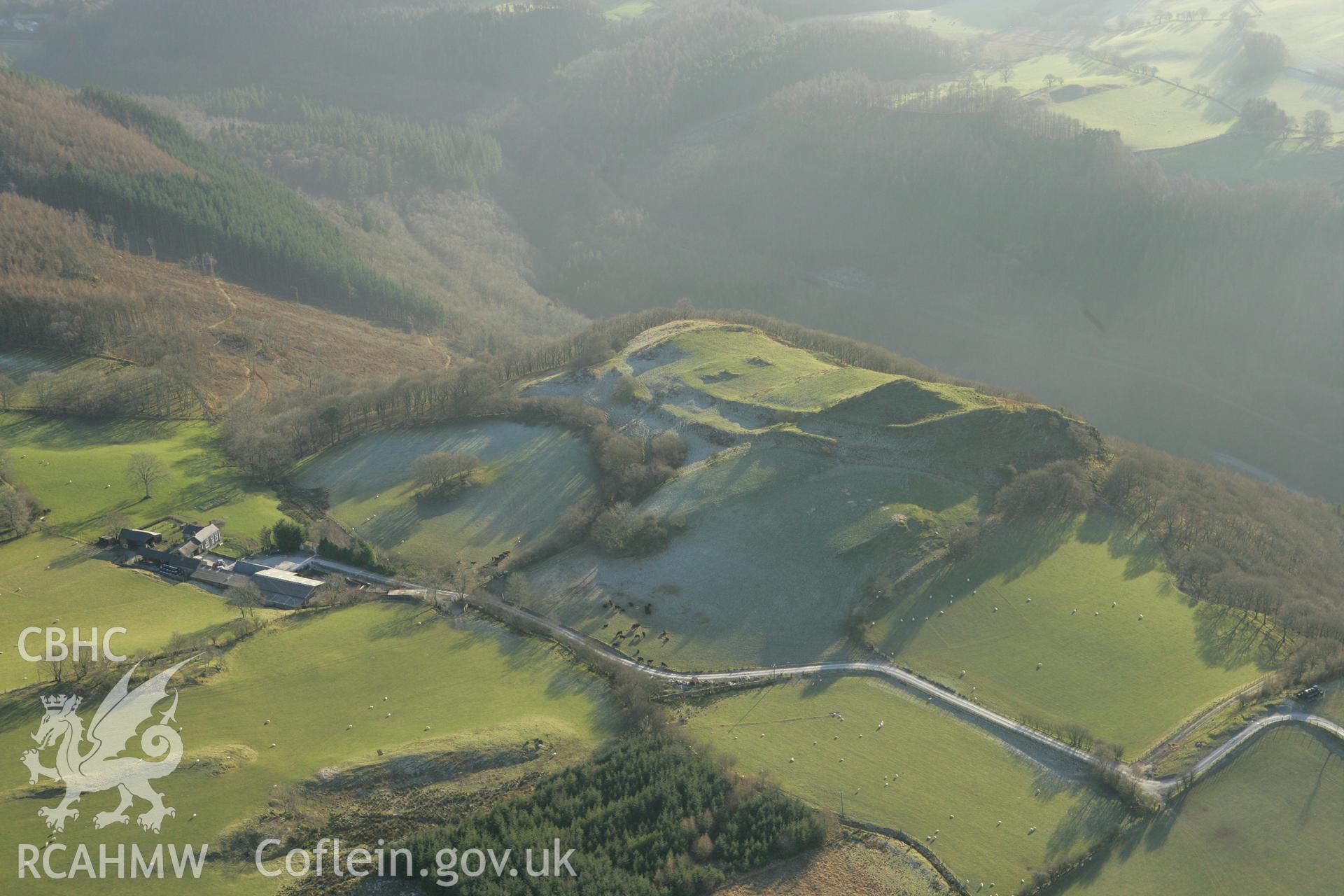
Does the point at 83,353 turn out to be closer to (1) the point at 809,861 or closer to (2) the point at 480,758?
(2) the point at 480,758

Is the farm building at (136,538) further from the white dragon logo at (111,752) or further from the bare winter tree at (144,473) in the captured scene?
the white dragon logo at (111,752)

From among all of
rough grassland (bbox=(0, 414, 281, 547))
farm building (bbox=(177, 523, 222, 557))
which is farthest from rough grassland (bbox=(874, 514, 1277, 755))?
rough grassland (bbox=(0, 414, 281, 547))

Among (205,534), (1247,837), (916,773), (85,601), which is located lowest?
(916,773)

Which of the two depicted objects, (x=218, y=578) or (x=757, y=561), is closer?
(x=218, y=578)

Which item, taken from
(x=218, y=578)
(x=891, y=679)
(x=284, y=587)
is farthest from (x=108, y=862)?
(x=891, y=679)

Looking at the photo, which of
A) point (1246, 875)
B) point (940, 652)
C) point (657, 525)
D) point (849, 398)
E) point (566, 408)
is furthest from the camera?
point (566, 408)

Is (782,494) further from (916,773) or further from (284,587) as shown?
(284,587)

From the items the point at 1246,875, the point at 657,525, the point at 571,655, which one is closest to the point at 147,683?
the point at 571,655

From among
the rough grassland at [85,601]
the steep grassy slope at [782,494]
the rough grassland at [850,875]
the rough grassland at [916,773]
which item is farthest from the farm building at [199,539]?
the rough grassland at [850,875]
